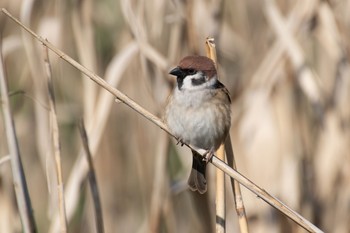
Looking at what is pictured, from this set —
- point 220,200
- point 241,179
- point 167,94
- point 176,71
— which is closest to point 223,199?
point 220,200

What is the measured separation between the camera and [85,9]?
7.29 feet

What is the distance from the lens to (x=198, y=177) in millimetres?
1945

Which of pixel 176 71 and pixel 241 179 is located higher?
pixel 176 71

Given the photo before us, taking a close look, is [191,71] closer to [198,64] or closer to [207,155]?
[198,64]

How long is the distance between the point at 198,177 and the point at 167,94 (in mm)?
352

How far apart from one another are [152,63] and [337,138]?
2.21 ft

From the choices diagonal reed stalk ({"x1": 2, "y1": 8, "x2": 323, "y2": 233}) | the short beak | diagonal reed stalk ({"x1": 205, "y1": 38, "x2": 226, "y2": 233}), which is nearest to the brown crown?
the short beak

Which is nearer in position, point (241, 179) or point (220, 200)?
point (241, 179)

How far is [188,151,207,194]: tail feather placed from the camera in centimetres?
192

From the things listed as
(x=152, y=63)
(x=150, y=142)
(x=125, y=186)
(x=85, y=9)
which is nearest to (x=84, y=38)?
(x=85, y=9)

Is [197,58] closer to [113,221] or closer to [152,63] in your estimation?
[152,63]

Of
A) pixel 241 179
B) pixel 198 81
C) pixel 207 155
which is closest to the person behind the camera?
pixel 241 179

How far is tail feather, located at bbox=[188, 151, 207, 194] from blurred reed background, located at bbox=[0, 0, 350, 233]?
0.65 ft

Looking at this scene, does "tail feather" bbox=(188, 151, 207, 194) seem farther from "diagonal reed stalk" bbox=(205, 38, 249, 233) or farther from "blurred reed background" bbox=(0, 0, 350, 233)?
"diagonal reed stalk" bbox=(205, 38, 249, 233)
